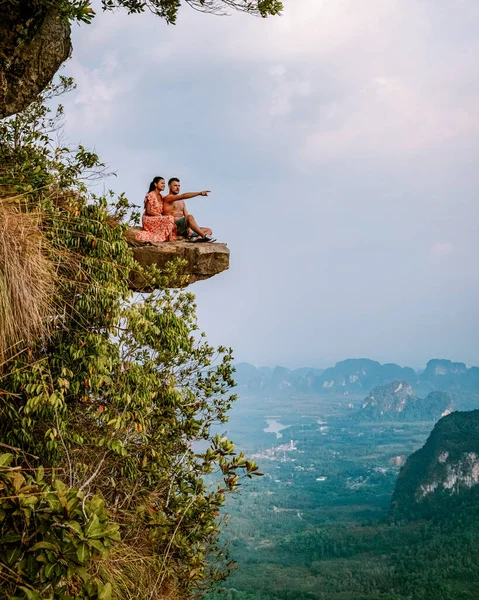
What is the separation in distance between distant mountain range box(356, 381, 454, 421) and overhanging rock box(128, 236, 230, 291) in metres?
170

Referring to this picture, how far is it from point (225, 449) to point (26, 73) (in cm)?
393

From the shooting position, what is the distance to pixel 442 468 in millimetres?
58938

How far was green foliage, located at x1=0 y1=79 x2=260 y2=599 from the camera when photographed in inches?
127

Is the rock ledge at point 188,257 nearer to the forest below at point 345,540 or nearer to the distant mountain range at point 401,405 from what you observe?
the forest below at point 345,540

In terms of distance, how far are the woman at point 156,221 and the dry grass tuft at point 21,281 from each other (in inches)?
96.7

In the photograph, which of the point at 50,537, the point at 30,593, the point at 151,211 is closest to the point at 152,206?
the point at 151,211

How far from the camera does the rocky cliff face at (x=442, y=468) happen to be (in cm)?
5669

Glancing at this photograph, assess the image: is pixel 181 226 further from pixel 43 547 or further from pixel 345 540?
pixel 345 540

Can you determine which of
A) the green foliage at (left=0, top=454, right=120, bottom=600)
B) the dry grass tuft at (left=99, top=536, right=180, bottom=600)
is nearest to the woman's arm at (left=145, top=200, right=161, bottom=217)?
the dry grass tuft at (left=99, top=536, right=180, bottom=600)

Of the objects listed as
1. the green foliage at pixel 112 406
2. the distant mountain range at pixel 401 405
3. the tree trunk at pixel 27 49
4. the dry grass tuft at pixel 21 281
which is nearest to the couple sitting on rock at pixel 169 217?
the green foliage at pixel 112 406

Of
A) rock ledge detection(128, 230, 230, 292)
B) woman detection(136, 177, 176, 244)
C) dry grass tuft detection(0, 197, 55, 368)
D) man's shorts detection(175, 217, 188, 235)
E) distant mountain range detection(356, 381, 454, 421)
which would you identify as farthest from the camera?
distant mountain range detection(356, 381, 454, 421)

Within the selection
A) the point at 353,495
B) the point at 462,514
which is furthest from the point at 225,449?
the point at 353,495

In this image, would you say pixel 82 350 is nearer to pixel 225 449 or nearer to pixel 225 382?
pixel 225 449

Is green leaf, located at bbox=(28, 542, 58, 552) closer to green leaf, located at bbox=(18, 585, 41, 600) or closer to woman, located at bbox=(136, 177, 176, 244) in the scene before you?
green leaf, located at bbox=(18, 585, 41, 600)
